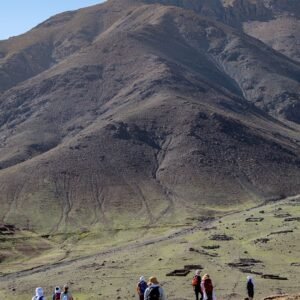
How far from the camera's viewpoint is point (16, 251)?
13200cm

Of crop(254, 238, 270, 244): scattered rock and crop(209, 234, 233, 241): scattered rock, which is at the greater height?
crop(209, 234, 233, 241): scattered rock

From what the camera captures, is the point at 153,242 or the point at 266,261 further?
the point at 153,242

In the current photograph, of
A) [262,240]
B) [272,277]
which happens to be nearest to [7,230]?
[262,240]

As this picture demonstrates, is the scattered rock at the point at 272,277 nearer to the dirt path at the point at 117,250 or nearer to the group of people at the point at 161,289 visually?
the group of people at the point at 161,289

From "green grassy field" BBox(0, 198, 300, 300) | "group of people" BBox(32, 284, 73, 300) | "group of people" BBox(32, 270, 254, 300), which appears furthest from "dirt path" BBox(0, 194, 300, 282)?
"group of people" BBox(32, 284, 73, 300)

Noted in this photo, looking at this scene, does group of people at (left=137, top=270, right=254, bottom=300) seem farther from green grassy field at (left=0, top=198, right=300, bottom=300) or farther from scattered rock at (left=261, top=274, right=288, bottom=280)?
scattered rock at (left=261, top=274, right=288, bottom=280)

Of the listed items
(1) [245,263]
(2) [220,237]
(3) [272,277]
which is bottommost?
(3) [272,277]

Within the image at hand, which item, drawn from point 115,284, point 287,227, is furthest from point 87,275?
point 287,227

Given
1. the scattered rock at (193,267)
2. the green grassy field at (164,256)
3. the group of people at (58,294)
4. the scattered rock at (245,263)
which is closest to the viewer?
the group of people at (58,294)

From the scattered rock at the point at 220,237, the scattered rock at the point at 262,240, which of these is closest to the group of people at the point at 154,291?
the scattered rock at the point at 262,240

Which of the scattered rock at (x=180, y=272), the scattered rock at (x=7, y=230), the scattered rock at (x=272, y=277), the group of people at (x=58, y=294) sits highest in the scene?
the scattered rock at (x=7, y=230)

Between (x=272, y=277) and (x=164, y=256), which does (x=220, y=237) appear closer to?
(x=164, y=256)

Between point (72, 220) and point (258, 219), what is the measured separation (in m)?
53.9

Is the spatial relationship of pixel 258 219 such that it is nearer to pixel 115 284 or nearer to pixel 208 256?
pixel 208 256
